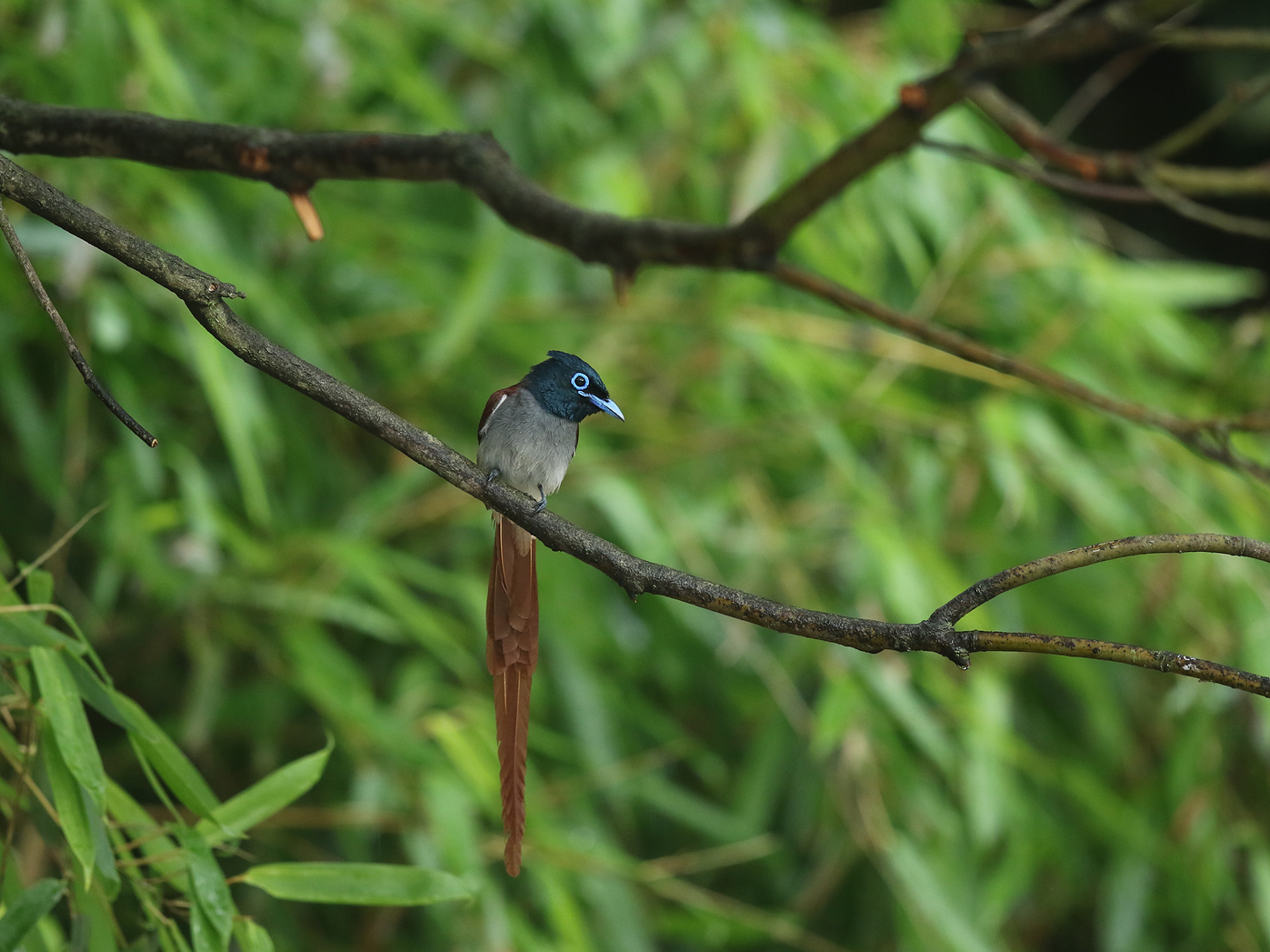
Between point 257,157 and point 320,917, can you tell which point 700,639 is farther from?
point 257,157

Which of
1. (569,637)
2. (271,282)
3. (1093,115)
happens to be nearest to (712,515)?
(569,637)

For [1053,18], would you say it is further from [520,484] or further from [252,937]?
[252,937]

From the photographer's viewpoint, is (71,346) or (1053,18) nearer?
(71,346)

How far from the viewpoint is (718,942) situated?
2.72 metres

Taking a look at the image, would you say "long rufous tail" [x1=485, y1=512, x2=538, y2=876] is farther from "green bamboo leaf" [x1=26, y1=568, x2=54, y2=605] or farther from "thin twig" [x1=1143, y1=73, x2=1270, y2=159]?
"thin twig" [x1=1143, y1=73, x2=1270, y2=159]

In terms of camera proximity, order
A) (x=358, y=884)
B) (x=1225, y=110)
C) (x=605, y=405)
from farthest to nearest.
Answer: (x=1225, y=110) → (x=605, y=405) → (x=358, y=884)

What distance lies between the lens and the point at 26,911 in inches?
44.2

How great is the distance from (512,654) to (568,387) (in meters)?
0.51

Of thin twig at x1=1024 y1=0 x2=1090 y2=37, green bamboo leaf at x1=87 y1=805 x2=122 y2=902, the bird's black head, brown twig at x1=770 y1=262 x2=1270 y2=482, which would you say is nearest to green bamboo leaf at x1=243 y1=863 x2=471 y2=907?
green bamboo leaf at x1=87 y1=805 x2=122 y2=902

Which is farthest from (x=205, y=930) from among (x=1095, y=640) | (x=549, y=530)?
(x=1095, y=640)

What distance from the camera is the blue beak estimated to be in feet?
4.94

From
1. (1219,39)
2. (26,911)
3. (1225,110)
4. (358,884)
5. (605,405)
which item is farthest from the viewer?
(1225,110)

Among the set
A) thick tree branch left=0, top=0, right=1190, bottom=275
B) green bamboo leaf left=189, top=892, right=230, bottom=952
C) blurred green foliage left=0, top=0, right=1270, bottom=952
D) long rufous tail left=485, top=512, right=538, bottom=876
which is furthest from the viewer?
blurred green foliage left=0, top=0, right=1270, bottom=952

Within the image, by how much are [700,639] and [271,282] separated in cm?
121
